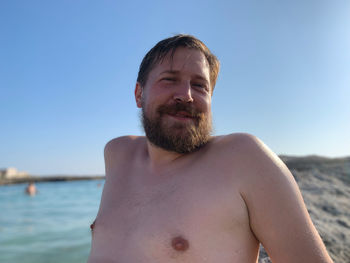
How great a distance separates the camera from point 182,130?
1.38 metres

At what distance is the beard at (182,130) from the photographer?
1.37 metres

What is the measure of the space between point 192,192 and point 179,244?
0.22 m

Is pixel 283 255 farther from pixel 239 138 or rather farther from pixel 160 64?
pixel 160 64

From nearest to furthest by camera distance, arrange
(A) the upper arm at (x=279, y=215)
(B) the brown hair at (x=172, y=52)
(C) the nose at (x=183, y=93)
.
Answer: (A) the upper arm at (x=279, y=215) → (C) the nose at (x=183, y=93) → (B) the brown hair at (x=172, y=52)

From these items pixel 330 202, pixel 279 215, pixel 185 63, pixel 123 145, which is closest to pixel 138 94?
pixel 123 145

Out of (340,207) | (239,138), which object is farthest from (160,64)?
(340,207)

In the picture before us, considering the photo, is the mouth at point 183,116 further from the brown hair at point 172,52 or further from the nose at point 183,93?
the brown hair at point 172,52

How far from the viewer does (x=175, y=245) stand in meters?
1.04

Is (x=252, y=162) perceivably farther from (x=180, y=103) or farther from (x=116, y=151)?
(x=116, y=151)

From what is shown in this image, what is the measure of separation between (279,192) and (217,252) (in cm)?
33

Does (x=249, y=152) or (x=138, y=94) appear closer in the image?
(x=249, y=152)

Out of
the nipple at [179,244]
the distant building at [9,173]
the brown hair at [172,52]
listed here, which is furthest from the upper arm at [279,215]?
the distant building at [9,173]

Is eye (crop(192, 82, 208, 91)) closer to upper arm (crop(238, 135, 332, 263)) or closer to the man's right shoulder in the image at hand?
upper arm (crop(238, 135, 332, 263))

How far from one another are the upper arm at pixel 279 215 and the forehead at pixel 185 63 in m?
0.63
